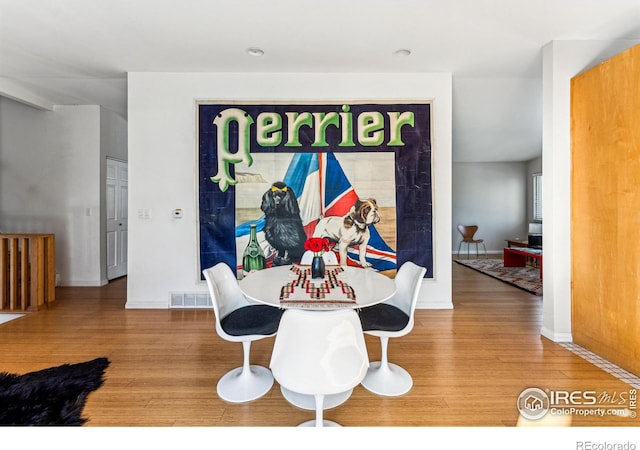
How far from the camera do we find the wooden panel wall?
2162 mm

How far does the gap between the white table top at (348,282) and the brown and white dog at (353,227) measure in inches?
46.6

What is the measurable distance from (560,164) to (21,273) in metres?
5.69

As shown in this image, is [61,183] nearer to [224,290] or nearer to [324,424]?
[224,290]

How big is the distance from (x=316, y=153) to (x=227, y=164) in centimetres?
103

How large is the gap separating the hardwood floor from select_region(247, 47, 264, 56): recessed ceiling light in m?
2.73

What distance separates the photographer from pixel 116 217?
5.14m

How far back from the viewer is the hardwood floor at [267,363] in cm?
173

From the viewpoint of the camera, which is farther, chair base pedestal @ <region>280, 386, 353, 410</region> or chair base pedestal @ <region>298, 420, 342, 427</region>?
chair base pedestal @ <region>280, 386, 353, 410</region>

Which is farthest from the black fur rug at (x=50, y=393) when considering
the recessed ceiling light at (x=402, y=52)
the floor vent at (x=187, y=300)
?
the recessed ceiling light at (x=402, y=52)

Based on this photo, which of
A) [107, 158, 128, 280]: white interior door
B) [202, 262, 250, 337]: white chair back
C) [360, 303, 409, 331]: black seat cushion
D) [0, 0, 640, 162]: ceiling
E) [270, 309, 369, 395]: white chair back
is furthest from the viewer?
[107, 158, 128, 280]: white interior door

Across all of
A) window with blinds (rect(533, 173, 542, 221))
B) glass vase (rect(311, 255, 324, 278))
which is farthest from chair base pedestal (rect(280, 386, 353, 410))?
window with blinds (rect(533, 173, 542, 221))

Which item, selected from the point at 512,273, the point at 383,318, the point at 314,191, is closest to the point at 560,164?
the point at 383,318

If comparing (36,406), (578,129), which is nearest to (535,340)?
(578,129)

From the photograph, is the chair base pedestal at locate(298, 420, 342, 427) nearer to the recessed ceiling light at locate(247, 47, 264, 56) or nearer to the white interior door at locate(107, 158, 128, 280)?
the recessed ceiling light at locate(247, 47, 264, 56)
